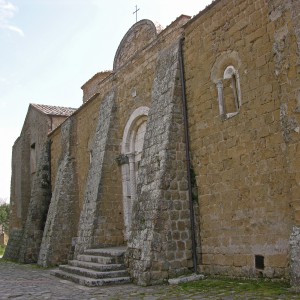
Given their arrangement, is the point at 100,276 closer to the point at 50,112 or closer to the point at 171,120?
the point at 171,120

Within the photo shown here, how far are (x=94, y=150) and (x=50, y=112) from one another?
7369mm

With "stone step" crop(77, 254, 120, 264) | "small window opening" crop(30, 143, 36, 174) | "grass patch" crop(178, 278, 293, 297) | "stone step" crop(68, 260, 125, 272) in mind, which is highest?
"small window opening" crop(30, 143, 36, 174)

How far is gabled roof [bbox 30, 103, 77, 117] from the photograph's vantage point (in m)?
18.8

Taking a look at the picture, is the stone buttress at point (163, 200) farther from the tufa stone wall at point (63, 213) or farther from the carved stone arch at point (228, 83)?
the tufa stone wall at point (63, 213)

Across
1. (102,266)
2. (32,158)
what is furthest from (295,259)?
(32,158)

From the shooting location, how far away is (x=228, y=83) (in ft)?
25.3

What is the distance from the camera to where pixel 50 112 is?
1883 cm

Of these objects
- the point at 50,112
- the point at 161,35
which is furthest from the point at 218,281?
the point at 50,112

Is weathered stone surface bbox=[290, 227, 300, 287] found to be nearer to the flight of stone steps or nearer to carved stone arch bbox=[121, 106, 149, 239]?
the flight of stone steps

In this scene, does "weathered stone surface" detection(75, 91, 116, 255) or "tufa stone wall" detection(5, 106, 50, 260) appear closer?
"weathered stone surface" detection(75, 91, 116, 255)

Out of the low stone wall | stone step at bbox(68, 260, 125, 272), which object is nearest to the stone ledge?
stone step at bbox(68, 260, 125, 272)

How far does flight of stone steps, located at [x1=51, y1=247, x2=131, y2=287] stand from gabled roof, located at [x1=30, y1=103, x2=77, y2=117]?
32.2 feet

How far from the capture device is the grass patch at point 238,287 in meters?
5.72

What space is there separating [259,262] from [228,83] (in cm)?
336
